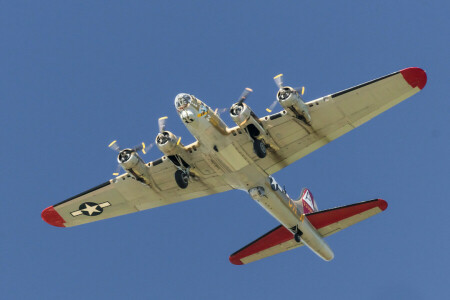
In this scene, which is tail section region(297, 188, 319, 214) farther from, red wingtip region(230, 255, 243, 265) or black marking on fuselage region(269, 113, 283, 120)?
black marking on fuselage region(269, 113, 283, 120)

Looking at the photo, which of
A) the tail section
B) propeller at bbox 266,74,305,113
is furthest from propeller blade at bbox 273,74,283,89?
the tail section

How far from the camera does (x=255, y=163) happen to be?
3497 cm

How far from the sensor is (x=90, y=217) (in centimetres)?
4041

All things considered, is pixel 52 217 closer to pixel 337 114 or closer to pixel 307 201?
pixel 307 201

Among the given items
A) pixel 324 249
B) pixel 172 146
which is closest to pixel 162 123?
pixel 172 146

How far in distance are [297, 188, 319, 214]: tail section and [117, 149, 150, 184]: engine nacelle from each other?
34.2ft

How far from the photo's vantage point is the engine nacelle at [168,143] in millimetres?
33625

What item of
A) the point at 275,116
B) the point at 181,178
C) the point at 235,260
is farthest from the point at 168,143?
the point at 235,260

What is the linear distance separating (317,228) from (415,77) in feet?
37.2

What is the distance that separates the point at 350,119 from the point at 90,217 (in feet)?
56.6

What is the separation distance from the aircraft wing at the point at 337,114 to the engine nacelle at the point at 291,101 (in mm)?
580

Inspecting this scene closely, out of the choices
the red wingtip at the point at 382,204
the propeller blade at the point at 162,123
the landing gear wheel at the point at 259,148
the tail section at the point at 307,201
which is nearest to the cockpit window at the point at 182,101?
the propeller blade at the point at 162,123

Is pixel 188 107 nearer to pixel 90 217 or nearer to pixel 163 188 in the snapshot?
pixel 163 188

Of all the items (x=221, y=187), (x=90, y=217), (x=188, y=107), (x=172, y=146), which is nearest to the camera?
(x=188, y=107)
